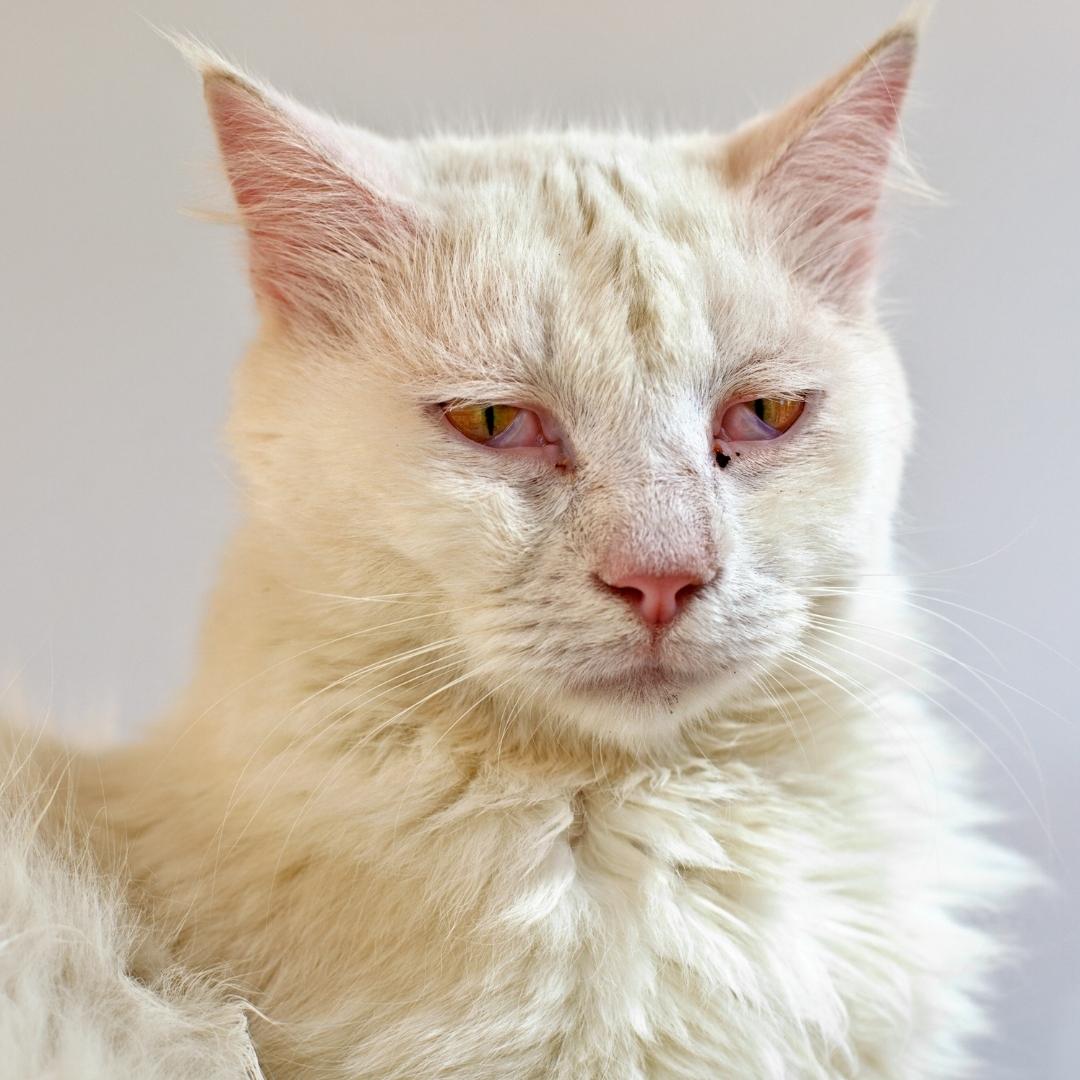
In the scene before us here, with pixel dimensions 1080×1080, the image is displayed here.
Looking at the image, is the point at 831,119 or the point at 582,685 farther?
the point at 831,119

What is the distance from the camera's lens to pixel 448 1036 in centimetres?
97

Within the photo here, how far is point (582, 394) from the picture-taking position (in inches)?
40.5

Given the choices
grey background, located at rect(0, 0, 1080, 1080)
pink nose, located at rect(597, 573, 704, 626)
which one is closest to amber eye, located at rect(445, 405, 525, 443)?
pink nose, located at rect(597, 573, 704, 626)

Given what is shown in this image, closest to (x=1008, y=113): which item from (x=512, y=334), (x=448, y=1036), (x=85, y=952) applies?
(x=512, y=334)

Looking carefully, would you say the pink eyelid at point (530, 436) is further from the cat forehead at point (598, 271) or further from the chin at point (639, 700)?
the chin at point (639, 700)

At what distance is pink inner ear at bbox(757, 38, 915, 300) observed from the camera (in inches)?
44.7

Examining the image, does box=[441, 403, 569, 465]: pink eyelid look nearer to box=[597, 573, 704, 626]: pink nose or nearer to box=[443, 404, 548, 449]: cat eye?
box=[443, 404, 548, 449]: cat eye

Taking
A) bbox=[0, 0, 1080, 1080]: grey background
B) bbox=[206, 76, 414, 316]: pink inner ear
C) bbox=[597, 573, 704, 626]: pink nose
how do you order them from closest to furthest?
bbox=[597, 573, 704, 626]: pink nose → bbox=[206, 76, 414, 316]: pink inner ear → bbox=[0, 0, 1080, 1080]: grey background

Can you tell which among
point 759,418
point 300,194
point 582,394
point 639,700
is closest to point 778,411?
point 759,418

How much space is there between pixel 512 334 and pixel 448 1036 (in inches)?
23.9

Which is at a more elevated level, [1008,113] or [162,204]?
[1008,113]

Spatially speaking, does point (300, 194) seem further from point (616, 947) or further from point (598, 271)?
point (616, 947)

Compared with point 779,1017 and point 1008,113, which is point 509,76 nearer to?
point 1008,113

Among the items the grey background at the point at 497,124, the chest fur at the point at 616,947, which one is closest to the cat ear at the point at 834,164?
the grey background at the point at 497,124
